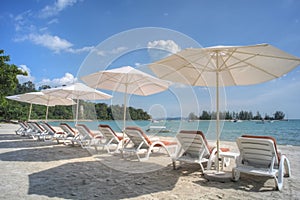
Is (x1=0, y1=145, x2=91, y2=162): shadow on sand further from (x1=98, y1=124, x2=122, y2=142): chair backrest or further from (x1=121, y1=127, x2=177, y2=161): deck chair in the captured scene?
(x1=121, y1=127, x2=177, y2=161): deck chair

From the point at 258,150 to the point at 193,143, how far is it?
109cm

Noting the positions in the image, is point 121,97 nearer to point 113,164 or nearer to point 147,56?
point 147,56

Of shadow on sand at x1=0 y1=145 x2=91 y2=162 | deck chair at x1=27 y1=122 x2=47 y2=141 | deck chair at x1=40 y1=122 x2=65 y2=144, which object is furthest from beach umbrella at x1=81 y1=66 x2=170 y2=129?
deck chair at x1=27 y1=122 x2=47 y2=141

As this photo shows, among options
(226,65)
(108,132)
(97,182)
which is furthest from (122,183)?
(226,65)

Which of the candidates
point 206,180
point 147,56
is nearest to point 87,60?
point 147,56

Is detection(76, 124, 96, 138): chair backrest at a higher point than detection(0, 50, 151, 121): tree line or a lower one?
lower

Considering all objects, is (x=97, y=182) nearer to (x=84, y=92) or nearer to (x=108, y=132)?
(x=108, y=132)

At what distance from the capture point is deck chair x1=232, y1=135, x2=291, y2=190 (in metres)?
2.94

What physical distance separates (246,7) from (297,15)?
28.3 feet

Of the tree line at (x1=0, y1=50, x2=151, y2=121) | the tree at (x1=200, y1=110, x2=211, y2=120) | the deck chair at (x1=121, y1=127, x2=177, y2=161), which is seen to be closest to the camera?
the deck chair at (x1=121, y1=127, x2=177, y2=161)

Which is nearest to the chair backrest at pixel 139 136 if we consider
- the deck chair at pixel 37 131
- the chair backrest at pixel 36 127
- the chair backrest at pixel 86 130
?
the chair backrest at pixel 86 130

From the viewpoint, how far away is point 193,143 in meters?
3.78

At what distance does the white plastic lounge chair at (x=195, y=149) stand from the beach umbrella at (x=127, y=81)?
2407 millimetres

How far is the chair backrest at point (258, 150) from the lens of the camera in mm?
3002
